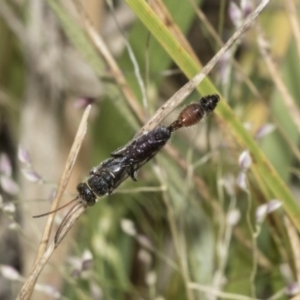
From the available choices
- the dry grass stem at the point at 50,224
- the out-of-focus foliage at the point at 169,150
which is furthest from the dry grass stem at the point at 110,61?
the dry grass stem at the point at 50,224

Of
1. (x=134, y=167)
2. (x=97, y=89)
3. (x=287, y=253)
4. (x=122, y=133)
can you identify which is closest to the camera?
(x=134, y=167)

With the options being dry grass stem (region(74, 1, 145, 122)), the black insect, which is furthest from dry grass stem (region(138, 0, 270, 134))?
dry grass stem (region(74, 1, 145, 122))

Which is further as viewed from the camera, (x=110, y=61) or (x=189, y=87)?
(x=110, y=61)

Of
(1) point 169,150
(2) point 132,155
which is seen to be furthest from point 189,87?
(1) point 169,150

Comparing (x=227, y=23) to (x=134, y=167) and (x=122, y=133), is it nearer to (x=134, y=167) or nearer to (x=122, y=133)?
(x=122, y=133)

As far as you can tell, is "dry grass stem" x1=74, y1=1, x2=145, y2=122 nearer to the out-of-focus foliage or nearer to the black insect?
the out-of-focus foliage

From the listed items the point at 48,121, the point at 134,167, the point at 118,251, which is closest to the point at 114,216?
the point at 118,251

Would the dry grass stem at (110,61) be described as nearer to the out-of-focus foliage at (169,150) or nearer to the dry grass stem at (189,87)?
the out-of-focus foliage at (169,150)

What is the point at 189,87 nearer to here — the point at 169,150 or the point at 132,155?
the point at 132,155
